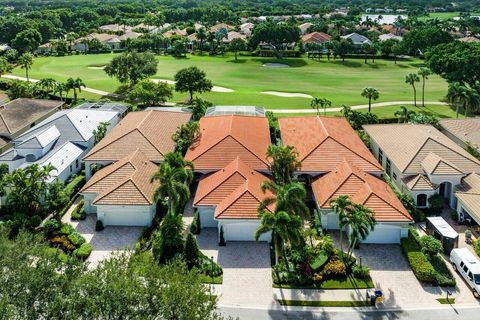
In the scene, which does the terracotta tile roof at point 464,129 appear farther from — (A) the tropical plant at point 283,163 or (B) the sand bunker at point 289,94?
(B) the sand bunker at point 289,94

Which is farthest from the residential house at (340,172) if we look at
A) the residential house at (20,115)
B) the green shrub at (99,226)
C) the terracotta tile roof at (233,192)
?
the residential house at (20,115)

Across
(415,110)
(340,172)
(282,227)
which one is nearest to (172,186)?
(282,227)

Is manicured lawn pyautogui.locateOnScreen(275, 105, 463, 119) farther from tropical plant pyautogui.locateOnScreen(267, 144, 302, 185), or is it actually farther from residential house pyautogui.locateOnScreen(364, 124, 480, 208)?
tropical plant pyautogui.locateOnScreen(267, 144, 302, 185)

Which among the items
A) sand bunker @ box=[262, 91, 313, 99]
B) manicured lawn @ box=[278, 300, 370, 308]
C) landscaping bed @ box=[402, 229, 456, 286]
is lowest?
manicured lawn @ box=[278, 300, 370, 308]

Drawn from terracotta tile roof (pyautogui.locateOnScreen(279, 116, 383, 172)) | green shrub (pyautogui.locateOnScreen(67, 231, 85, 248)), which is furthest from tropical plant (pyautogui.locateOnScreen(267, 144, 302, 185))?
green shrub (pyautogui.locateOnScreen(67, 231, 85, 248))

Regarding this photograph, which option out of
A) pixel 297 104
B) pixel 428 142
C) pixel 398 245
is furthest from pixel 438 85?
pixel 398 245

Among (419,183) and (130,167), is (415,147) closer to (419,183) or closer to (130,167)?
(419,183)
